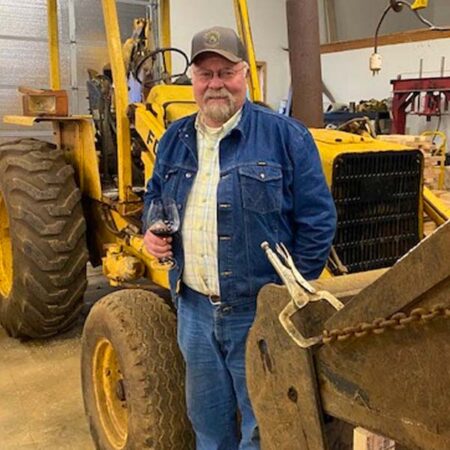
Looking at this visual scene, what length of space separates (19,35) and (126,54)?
17.8ft

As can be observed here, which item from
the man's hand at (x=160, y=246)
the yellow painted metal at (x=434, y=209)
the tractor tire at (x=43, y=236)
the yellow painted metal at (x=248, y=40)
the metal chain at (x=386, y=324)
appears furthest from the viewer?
the tractor tire at (x=43, y=236)

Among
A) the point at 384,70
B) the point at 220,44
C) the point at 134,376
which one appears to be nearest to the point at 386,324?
the point at 220,44

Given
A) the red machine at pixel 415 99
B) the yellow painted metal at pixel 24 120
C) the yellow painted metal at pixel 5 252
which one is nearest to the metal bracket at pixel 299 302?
the yellow painted metal at pixel 24 120

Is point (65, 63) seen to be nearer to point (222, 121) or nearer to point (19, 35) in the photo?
point (19, 35)

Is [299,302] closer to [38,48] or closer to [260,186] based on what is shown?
[260,186]

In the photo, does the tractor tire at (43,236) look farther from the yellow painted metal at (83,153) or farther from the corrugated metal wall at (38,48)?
the corrugated metal wall at (38,48)

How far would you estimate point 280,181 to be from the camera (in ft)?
6.75

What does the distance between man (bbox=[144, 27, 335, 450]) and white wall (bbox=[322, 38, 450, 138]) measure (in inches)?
298

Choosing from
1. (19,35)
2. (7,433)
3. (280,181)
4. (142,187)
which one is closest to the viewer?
(280,181)

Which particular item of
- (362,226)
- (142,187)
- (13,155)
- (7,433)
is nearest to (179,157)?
(362,226)

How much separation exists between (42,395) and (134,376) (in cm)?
141

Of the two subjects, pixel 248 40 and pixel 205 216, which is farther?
pixel 248 40

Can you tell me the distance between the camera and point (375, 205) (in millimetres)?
2834

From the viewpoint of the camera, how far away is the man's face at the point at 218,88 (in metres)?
2.09
